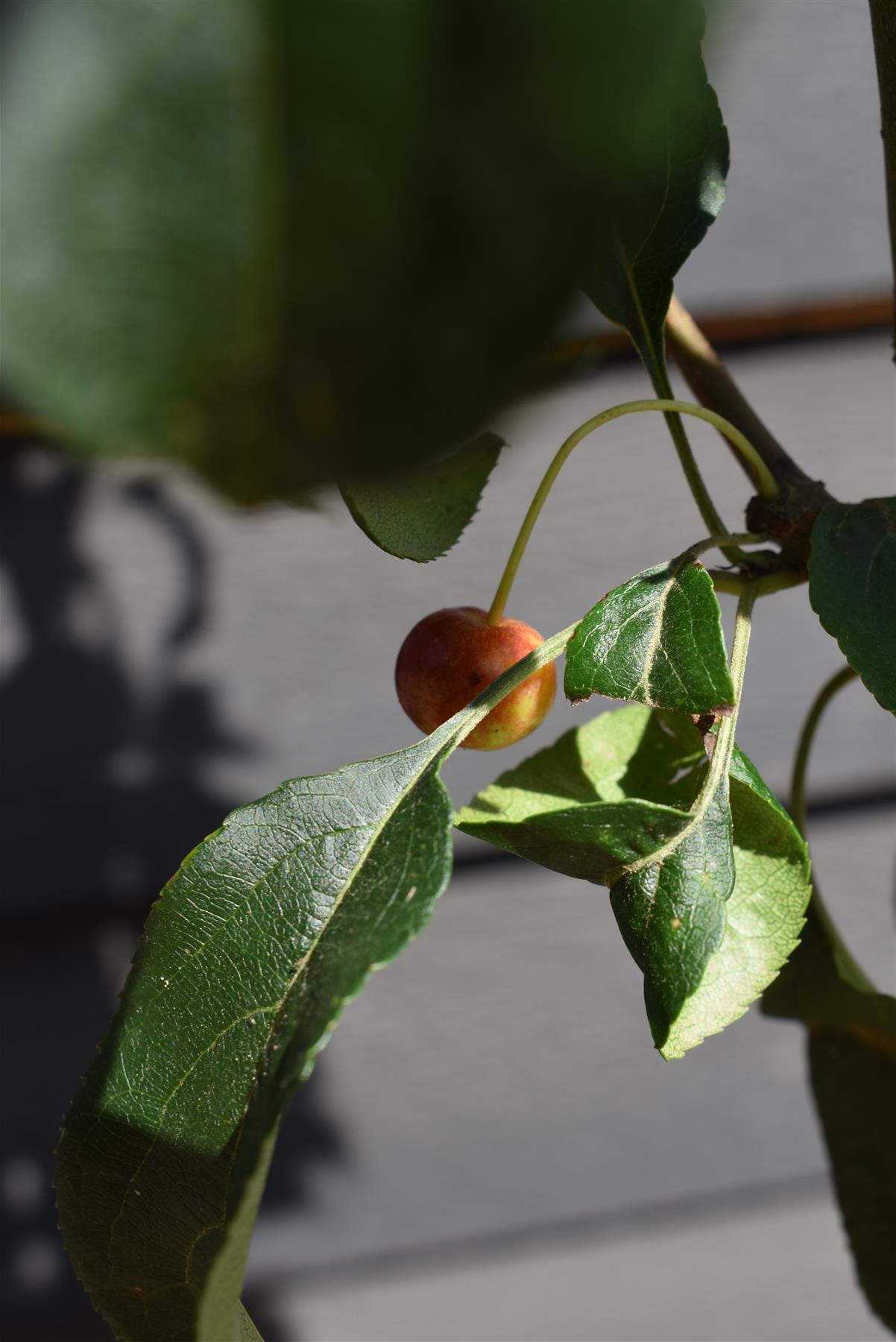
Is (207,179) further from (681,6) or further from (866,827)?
(866,827)

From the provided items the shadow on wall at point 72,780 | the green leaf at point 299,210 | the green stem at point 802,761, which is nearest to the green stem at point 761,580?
the green stem at point 802,761

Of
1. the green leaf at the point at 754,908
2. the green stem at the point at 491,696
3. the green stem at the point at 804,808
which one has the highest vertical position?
the green stem at the point at 491,696

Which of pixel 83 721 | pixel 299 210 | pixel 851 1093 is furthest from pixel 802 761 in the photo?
pixel 83 721

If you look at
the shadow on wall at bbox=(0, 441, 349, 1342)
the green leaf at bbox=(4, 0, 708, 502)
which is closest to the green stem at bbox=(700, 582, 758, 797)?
the green leaf at bbox=(4, 0, 708, 502)

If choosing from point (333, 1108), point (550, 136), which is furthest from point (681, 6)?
point (333, 1108)

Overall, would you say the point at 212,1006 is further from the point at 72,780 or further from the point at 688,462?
the point at 72,780

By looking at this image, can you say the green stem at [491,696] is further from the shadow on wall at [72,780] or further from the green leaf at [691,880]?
the shadow on wall at [72,780]

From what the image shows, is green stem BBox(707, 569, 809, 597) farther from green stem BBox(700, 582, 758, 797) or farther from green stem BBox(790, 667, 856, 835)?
green stem BBox(790, 667, 856, 835)

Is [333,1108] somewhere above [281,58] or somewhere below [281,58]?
below
